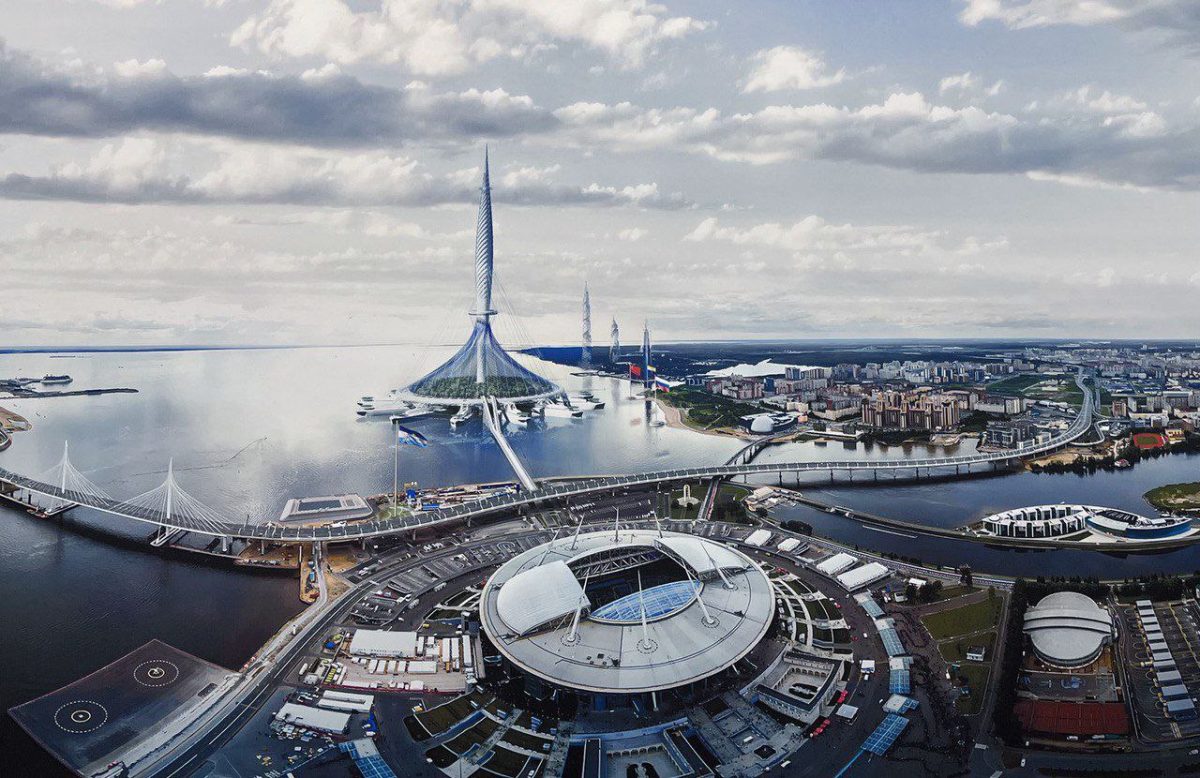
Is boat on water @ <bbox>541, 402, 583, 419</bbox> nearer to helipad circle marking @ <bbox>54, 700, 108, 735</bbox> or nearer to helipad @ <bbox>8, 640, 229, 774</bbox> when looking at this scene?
helipad @ <bbox>8, 640, 229, 774</bbox>

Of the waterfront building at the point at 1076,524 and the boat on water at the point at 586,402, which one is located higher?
the boat on water at the point at 586,402

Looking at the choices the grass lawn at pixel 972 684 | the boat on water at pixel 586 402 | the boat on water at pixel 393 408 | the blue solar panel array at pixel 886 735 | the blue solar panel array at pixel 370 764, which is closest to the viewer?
the blue solar panel array at pixel 370 764

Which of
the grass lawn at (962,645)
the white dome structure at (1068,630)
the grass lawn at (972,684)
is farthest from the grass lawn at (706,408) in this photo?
the grass lawn at (972,684)

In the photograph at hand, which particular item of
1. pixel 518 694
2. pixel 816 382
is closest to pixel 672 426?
pixel 816 382

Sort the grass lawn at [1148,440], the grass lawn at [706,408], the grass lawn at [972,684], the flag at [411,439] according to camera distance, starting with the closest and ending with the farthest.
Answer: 1. the grass lawn at [972,684]
2. the flag at [411,439]
3. the grass lawn at [1148,440]
4. the grass lawn at [706,408]

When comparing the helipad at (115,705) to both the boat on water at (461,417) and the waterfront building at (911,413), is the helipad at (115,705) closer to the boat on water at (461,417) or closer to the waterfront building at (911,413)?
the boat on water at (461,417)

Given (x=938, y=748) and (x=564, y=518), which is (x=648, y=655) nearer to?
(x=938, y=748)

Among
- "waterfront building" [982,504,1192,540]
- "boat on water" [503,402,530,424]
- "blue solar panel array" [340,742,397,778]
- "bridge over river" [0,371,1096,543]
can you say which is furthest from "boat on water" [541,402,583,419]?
"blue solar panel array" [340,742,397,778]

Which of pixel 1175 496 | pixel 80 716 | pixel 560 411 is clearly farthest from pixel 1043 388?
pixel 80 716

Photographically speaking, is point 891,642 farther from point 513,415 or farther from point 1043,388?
point 1043,388
